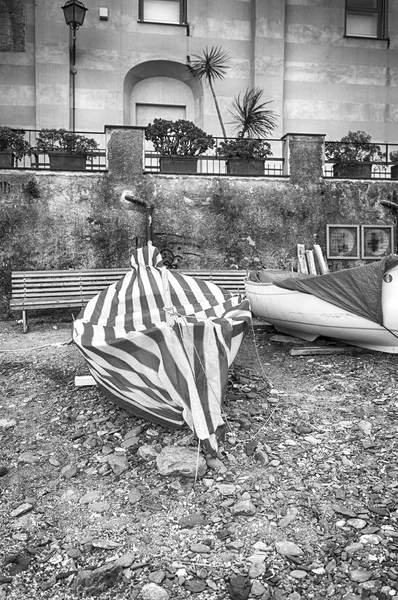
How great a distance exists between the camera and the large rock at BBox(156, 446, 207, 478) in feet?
15.5

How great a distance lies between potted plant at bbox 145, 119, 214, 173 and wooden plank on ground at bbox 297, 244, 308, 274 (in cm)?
289

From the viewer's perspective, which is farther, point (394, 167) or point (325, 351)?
point (394, 167)

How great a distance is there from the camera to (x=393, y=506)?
417cm

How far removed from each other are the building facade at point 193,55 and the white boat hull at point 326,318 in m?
7.65

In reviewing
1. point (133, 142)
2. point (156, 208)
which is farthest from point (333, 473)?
point (133, 142)

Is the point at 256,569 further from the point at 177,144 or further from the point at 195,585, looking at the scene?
the point at 177,144

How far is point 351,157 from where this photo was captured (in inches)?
493

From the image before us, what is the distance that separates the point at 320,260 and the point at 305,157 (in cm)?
251

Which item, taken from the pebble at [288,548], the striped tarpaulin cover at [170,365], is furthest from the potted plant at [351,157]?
the pebble at [288,548]

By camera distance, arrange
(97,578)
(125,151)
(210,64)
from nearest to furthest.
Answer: (97,578) < (125,151) < (210,64)

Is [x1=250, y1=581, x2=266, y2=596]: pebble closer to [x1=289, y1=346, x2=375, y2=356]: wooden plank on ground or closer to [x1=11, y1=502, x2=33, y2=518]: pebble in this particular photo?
[x1=11, y1=502, x2=33, y2=518]: pebble

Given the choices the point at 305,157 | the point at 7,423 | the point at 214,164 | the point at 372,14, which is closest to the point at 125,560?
the point at 7,423

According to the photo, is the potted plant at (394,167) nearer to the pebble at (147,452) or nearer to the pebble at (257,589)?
the pebble at (147,452)

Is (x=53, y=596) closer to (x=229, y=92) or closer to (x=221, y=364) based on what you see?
(x=221, y=364)
